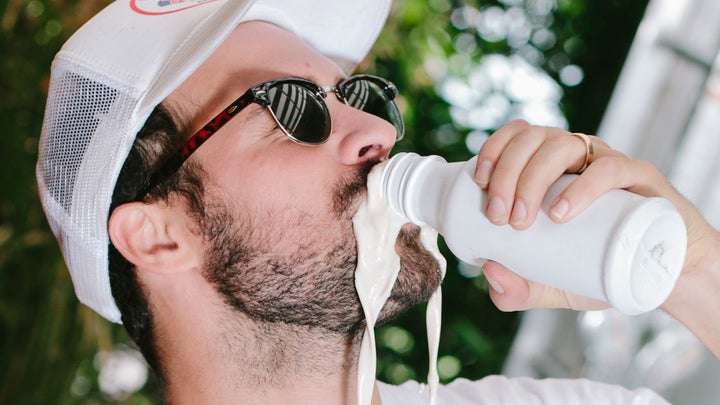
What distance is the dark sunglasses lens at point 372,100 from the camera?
4.11 ft

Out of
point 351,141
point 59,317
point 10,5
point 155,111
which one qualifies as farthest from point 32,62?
point 351,141

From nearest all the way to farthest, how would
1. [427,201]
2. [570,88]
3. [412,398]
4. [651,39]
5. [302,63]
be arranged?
[427,201] → [302,63] → [412,398] → [651,39] → [570,88]

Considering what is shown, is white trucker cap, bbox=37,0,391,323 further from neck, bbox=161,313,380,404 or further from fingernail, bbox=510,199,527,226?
fingernail, bbox=510,199,527,226

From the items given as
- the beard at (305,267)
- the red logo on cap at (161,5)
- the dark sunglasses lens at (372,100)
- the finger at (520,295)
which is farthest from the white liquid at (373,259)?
the red logo on cap at (161,5)

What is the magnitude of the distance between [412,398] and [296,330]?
1.20 ft

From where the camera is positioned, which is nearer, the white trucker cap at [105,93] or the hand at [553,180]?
the hand at [553,180]

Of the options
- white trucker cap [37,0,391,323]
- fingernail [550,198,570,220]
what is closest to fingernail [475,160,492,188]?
fingernail [550,198,570,220]

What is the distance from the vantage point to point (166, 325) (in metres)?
1.24

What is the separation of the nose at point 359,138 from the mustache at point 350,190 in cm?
2

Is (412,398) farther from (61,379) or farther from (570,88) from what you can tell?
(570,88)

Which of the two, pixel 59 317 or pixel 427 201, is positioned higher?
pixel 427 201

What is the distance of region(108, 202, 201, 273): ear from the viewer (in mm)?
1155

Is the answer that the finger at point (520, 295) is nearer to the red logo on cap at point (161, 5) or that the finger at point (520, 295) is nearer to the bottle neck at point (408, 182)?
the bottle neck at point (408, 182)

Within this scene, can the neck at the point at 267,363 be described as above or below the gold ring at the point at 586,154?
below
